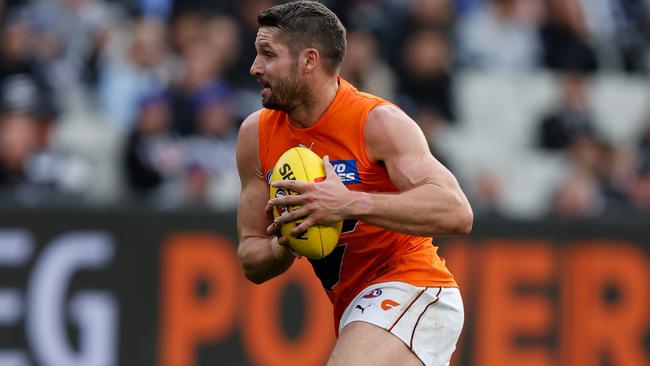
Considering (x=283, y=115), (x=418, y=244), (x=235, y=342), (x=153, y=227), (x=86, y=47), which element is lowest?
(x=235, y=342)

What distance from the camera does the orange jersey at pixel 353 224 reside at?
6703 millimetres

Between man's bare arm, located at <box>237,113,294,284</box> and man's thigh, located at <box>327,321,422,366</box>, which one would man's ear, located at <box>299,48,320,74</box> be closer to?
man's bare arm, located at <box>237,113,294,284</box>

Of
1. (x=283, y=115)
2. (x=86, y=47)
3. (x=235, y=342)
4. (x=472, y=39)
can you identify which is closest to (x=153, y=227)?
(x=235, y=342)

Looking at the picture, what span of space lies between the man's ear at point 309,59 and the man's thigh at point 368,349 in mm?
1318

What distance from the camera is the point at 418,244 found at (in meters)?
6.99

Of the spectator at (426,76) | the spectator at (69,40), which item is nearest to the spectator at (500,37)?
the spectator at (426,76)

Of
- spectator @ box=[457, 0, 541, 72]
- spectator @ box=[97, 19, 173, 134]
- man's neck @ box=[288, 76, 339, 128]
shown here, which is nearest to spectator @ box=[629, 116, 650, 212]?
spectator @ box=[457, 0, 541, 72]

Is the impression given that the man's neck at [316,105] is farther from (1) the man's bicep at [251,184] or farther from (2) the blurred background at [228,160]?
(2) the blurred background at [228,160]

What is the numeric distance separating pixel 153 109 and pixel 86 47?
117 centimetres

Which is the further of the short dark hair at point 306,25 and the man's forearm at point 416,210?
the short dark hair at point 306,25

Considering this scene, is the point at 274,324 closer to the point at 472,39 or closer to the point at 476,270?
Answer: the point at 476,270

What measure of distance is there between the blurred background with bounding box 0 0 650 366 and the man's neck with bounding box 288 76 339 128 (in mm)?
4363

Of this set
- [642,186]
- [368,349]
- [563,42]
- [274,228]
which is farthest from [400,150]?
[563,42]

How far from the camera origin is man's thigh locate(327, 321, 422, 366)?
254 inches
